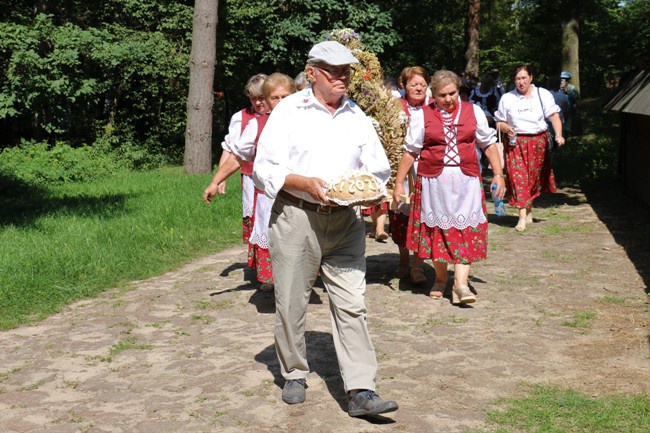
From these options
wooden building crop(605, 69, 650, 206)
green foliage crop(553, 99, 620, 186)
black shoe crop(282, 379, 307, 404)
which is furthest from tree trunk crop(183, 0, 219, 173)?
black shoe crop(282, 379, 307, 404)

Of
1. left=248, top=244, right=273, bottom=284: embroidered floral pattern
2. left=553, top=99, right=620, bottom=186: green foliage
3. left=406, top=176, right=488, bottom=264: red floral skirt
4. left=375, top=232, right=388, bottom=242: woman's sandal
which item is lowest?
left=375, top=232, right=388, bottom=242: woman's sandal

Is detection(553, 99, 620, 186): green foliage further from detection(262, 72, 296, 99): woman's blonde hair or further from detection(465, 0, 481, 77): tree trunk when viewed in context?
detection(262, 72, 296, 99): woman's blonde hair

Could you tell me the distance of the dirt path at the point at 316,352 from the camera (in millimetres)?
5219

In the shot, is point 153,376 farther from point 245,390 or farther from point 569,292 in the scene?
point 569,292

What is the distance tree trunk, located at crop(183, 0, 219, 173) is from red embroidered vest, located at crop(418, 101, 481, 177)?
39.3 ft

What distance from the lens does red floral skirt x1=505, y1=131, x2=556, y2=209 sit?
11.7m

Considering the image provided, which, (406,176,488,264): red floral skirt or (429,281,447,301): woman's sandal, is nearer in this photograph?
(406,176,488,264): red floral skirt

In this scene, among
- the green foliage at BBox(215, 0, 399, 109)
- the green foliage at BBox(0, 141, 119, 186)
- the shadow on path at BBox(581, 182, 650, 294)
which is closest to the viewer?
the shadow on path at BBox(581, 182, 650, 294)

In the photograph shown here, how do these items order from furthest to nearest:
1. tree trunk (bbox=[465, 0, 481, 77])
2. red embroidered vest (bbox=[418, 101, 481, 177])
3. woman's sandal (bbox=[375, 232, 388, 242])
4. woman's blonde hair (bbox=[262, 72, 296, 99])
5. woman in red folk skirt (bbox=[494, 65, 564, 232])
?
tree trunk (bbox=[465, 0, 481, 77]) < woman in red folk skirt (bbox=[494, 65, 564, 232]) < woman's sandal (bbox=[375, 232, 388, 242]) < red embroidered vest (bbox=[418, 101, 481, 177]) < woman's blonde hair (bbox=[262, 72, 296, 99])

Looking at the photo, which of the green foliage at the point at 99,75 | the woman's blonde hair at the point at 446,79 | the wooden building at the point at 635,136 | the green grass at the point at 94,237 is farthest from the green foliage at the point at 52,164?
the woman's blonde hair at the point at 446,79

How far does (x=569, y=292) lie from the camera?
8.23 metres

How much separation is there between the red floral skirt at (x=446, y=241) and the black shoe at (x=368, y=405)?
2.99 m

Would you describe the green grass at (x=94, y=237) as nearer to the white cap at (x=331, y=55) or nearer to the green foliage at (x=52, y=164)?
the green foliage at (x=52, y=164)

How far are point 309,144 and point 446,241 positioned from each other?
3.13 metres
